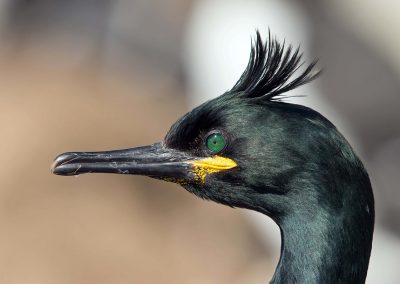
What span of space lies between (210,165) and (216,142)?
11 cm

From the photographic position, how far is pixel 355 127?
12.4m

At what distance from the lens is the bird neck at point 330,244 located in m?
4.15

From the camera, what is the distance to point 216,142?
14.4ft

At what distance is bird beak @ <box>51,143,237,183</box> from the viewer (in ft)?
14.5

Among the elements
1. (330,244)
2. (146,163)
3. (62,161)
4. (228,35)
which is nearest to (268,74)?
(146,163)

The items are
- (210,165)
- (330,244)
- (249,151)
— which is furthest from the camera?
(210,165)

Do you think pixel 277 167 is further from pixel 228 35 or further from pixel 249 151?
pixel 228 35

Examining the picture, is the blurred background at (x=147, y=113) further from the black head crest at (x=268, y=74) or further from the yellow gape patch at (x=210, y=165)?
the black head crest at (x=268, y=74)

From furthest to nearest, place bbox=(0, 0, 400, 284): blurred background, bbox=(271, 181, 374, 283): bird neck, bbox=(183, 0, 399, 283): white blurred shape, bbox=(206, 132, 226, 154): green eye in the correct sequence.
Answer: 1. bbox=(183, 0, 399, 283): white blurred shape
2. bbox=(0, 0, 400, 284): blurred background
3. bbox=(206, 132, 226, 154): green eye
4. bbox=(271, 181, 374, 283): bird neck

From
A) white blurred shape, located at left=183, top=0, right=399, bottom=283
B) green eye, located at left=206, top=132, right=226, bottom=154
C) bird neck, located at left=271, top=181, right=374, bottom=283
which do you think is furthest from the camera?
white blurred shape, located at left=183, top=0, right=399, bottom=283

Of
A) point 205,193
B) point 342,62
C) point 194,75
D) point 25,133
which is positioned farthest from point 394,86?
point 205,193

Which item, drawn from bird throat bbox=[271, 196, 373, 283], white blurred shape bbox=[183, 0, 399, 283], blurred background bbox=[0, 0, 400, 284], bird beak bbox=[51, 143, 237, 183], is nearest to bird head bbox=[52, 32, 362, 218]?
bird beak bbox=[51, 143, 237, 183]

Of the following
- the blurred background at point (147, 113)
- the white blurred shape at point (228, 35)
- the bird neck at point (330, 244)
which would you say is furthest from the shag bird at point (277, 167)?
the white blurred shape at point (228, 35)

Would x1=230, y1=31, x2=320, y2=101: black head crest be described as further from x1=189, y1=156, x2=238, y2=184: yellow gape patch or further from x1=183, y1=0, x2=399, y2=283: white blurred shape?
x1=183, y1=0, x2=399, y2=283: white blurred shape
